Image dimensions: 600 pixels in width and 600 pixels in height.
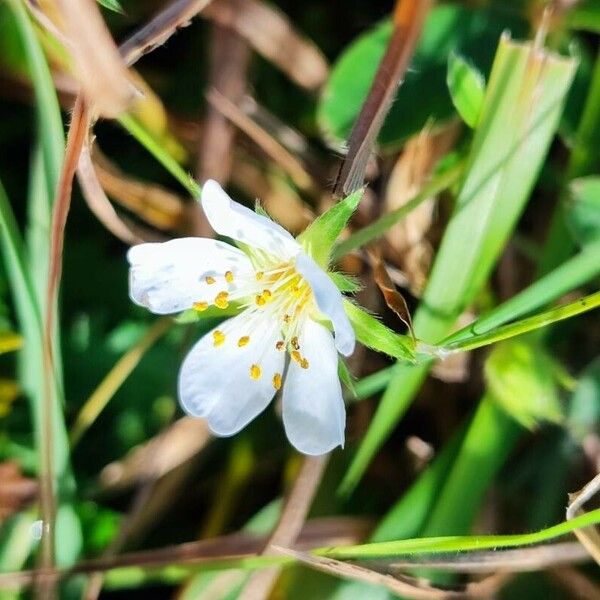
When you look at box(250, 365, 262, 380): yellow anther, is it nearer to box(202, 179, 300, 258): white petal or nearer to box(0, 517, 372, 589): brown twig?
box(202, 179, 300, 258): white petal

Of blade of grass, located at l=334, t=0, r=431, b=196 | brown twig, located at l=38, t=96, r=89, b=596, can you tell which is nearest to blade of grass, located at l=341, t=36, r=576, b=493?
blade of grass, located at l=334, t=0, r=431, b=196

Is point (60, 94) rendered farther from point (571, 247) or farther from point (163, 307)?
point (571, 247)

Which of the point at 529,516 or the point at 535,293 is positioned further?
the point at 529,516

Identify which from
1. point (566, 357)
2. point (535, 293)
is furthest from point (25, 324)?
point (566, 357)

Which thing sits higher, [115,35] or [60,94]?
[115,35]

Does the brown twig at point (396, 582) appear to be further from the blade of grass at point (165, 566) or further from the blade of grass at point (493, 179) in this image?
the blade of grass at point (493, 179)

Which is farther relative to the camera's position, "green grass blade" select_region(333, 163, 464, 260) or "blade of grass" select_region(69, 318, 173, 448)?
"blade of grass" select_region(69, 318, 173, 448)

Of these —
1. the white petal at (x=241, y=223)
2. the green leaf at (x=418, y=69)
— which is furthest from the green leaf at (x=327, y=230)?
the green leaf at (x=418, y=69)
